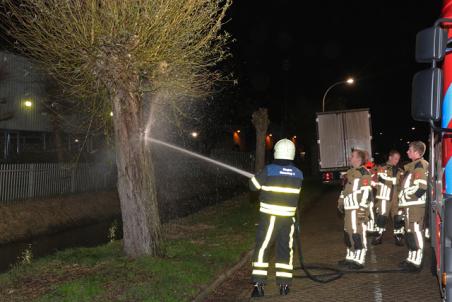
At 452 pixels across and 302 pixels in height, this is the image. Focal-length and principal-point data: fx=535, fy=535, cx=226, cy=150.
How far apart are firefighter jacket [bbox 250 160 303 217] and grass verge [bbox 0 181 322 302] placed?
148 cm

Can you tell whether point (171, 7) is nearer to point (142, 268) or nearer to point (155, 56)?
point (155, 56)

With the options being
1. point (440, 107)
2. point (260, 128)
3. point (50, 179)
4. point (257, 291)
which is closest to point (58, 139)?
point (50, 179)

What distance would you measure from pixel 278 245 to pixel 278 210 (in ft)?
1.57

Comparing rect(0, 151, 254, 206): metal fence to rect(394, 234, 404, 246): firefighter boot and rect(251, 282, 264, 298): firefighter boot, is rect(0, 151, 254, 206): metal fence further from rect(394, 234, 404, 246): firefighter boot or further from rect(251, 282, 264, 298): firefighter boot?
rect(251, 282, 264, 298): firefighter boot

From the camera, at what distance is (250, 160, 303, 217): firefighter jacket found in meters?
6.56

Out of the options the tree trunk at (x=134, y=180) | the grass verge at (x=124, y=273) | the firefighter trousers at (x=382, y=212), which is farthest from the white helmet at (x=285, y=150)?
the firefighter trousers at (x=382, y=212)

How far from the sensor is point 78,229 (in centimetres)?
1659

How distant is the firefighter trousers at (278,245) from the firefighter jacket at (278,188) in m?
0.10

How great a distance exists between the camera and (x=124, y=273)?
7199 millimetres

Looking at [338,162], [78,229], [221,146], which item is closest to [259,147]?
[338,162]

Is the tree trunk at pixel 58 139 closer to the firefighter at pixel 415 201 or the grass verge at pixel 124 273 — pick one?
the grass verge at pixel 124 273

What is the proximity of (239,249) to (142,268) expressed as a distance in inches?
99.9

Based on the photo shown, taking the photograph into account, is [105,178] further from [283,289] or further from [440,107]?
[440,107]

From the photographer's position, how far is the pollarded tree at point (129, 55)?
7.33 metres
